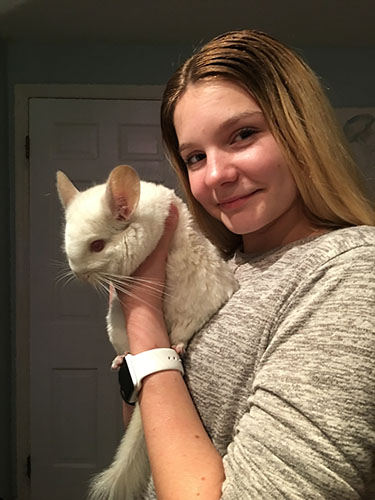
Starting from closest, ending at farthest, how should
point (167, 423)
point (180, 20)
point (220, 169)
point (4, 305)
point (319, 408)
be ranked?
point (319, 408), point (167, 423), point (220, 169), point (180, 20), point (4, 305)

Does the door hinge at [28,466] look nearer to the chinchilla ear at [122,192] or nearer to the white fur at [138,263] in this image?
the white fur at [138,263]

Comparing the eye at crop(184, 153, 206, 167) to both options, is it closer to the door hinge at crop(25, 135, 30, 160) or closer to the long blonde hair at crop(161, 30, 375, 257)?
the long blonde hair at crop(161, 30, 375, 257)

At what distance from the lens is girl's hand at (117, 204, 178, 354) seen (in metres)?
0.79

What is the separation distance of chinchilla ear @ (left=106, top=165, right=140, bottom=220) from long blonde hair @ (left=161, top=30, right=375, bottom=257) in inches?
8.0

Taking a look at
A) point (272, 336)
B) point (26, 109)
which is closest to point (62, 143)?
point (26, 109)

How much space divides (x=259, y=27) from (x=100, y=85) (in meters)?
0.96

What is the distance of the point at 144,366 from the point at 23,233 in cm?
205

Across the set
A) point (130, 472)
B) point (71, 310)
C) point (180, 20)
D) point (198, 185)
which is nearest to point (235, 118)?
point (198, 185)

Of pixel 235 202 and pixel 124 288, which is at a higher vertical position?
pixel 235 202

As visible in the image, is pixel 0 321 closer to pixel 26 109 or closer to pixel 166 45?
pixel 26 109

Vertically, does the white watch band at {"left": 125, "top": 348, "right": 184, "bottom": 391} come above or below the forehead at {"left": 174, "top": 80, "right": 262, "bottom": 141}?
below

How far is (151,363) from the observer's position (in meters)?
0.74

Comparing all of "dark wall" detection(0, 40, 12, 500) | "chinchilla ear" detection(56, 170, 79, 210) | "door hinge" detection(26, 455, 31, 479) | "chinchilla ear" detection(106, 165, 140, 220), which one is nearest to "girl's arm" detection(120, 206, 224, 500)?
"chinchilla ear" detection(106, 165, 140, 220)

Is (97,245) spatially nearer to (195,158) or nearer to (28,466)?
(195,158)
